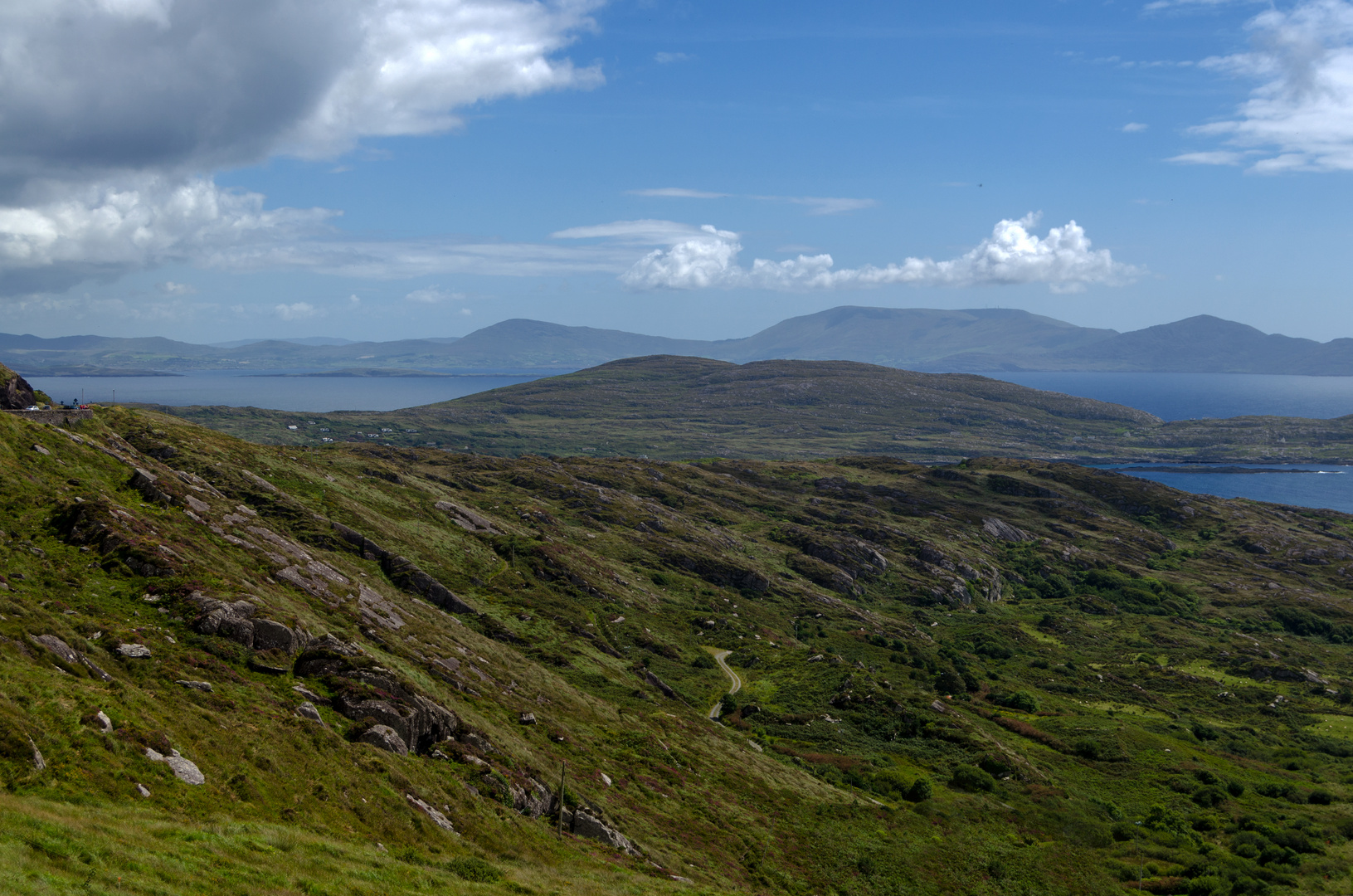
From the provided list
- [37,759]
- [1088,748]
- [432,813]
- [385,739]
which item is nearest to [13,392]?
[385,739]

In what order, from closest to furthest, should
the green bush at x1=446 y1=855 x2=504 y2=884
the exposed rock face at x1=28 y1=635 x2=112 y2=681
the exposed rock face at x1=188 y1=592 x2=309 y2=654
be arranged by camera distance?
the green bush at x1=446 y1=855 x2=504 y2=884
the exposed rock face at x1=28 y1=635 x2=112 y2=681
the exposed rock face at x1=188 y1=592 x2=309 y2=654

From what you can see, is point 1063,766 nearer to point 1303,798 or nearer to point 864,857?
point 1303,798

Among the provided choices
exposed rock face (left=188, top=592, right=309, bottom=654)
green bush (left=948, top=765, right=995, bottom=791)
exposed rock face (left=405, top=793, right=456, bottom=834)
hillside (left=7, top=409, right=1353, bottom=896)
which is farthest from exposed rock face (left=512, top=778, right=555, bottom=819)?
green bush (left=948, top=765, right=995, bottom=791)

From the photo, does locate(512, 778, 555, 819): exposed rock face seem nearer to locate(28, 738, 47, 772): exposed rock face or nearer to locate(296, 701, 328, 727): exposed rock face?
locate(296, 701, 328, 727): exposed rock face

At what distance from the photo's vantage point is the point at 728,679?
106m

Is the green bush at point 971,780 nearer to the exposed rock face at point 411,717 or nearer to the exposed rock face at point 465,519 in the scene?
the exposed rock face at point 411,717

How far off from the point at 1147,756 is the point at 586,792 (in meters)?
80.6

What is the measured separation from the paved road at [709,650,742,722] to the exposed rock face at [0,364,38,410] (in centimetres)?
8210

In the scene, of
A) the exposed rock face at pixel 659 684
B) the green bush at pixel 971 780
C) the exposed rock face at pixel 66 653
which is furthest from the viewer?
the exposed rock face at pixel 659 684

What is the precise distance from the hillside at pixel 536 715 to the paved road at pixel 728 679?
1.05 m

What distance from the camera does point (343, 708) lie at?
1817 inches

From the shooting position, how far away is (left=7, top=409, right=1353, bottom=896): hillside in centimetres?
3228

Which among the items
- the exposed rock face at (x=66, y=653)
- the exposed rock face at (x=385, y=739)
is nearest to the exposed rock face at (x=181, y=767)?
the exposed rock face at (x=66, y=653)

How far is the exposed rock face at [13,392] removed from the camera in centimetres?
7994
